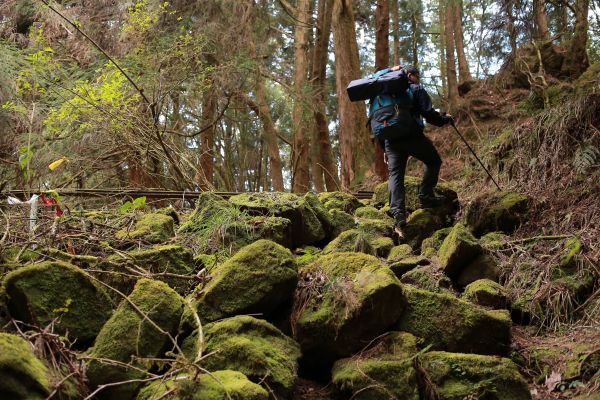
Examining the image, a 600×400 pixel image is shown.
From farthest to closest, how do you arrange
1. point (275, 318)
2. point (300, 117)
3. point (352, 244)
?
1. point (300, 117)
2. point (352, 244)
3. point (275, 318)

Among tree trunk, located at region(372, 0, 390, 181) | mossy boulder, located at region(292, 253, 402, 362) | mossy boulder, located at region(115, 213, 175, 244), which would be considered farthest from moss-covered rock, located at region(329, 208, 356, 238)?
tree trunk, located at region(372, 0, 390, 181)

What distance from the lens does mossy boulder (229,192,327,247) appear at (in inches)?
235

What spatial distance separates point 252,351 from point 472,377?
4.58ft

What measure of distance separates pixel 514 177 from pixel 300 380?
15.8 ft

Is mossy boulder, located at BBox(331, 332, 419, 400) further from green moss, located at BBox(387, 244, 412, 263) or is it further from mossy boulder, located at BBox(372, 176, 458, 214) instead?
mossy boulder, located at BBox(372, 176, 458, 214)

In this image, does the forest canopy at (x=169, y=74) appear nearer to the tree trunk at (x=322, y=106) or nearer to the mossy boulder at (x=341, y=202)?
the tree trunk at (x=322, y=106)

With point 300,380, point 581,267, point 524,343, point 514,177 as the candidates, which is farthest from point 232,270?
point 514,177

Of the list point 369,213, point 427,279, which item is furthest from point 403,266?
point 369,213

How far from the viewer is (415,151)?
7.01 meters

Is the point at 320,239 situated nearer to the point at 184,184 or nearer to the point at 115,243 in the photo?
the point at 115,243

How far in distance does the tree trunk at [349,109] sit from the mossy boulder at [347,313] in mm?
8233

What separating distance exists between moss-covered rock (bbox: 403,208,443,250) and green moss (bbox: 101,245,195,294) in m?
2.87

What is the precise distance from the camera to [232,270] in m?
4.07

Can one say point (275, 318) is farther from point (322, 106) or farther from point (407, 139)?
point (322, 106)
